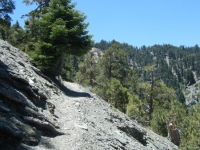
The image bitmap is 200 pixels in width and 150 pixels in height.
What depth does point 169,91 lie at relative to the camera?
30.0m

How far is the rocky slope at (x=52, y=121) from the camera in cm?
859

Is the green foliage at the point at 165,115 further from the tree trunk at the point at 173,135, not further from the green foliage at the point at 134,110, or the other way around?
the tree trunk at the point at 173,135

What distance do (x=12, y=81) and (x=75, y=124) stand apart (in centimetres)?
349

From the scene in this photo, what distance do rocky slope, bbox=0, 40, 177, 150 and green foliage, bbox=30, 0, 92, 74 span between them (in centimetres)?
208

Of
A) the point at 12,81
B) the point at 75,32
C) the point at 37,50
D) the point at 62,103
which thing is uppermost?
the point at 75,32

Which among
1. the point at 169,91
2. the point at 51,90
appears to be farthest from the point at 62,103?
the point at 169,91

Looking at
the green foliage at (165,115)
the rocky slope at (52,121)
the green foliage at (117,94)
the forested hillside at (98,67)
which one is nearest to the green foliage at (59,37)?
the forested hillside at (98,67)

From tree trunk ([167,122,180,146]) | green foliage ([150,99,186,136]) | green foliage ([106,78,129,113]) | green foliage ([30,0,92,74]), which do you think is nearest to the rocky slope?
green foliage ([30,0,92,74])

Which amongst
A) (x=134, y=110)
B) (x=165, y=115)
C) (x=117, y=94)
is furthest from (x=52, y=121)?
(x=165, y=115)

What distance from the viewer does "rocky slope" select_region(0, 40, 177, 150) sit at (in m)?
8.59

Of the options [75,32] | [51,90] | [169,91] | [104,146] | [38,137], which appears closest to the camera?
[38,137]

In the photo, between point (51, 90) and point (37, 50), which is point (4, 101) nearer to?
point (51, 90)

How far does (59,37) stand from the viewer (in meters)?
18.4

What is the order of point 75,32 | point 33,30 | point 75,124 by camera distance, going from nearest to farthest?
1. point 75,124
2. point 75,32
3. point 33,30
